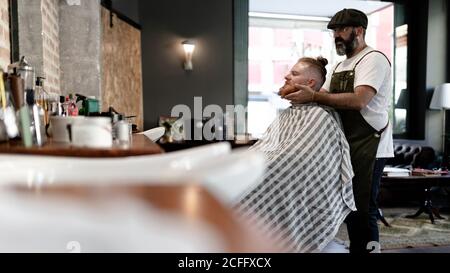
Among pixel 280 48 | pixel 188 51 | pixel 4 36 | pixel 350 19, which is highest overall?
pixel 280 48

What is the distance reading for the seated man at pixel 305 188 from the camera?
159cm

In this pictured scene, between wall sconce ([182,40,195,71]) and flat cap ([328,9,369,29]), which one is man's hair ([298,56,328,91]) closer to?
flat cap ([328,9,369,29])

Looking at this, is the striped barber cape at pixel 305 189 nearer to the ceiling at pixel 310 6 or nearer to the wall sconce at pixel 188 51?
the wall sconce at pixel 188 51

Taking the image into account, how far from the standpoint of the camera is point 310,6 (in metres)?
6.26

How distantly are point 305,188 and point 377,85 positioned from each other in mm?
745

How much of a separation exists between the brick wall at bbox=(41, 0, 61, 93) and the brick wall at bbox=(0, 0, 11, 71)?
55 centimetres

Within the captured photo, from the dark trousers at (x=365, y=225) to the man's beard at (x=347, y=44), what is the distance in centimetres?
68

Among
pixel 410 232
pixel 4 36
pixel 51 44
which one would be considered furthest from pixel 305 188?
pixel 410 232

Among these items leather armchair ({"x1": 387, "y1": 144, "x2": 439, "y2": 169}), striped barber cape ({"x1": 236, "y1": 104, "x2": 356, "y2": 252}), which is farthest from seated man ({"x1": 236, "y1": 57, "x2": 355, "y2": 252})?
leather armchair ({"x1": 387, "y1": 144, "x2": 439, "y2": 169})

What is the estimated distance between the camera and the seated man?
5.22ft

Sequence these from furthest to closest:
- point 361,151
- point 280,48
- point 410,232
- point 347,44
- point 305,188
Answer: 1. point 280,48
2. point 410,232
3. point 347,44
4. point 361,151
5. point 305,188

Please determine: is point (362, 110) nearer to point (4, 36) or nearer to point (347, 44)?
point (347, 44)
